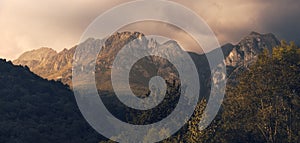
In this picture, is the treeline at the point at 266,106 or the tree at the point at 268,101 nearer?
the treeline at the point at 266,106

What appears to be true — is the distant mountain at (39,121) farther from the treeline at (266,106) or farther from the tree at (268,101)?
the treeline at (266,106)

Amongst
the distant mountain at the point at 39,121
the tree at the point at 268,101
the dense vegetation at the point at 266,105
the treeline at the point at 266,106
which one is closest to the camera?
the treeline at the point at 266,106

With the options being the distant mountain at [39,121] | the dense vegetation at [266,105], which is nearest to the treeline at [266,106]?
the dense vegetation at [266,105]

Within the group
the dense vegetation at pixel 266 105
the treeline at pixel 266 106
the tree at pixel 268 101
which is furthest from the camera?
the tree at pixel 268 101

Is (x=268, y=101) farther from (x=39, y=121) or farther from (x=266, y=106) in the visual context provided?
(x=39, y=121)

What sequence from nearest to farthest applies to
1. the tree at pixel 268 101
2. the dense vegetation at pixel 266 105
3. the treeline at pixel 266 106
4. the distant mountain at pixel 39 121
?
1. the treeline at pixel 266 106
2. the dense vegetation at pixel 266 105
3. the tree at pixel 268 101
4. the distant mountain at pixel 39 121

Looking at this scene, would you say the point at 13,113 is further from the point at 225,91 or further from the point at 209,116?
the point at 209,116

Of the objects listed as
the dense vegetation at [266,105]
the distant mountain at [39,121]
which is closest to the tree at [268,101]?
the dense vegetation at [266,105]

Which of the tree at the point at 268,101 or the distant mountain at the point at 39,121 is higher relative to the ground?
the distant mountain at the point at 39,121

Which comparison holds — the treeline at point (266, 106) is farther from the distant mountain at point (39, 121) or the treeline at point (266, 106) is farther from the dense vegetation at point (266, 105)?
the distant mountain at point (39, 121)

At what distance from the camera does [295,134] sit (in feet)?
263

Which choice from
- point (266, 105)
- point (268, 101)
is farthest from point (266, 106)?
point (268, 101)

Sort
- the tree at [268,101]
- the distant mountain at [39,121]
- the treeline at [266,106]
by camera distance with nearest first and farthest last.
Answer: the treeline at [266,106] < the tree at [268,101] < the distant mountain at [39,121]

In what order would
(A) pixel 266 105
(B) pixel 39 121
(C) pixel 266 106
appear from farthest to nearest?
(B) pixel 39 121
(C) pixel 266 106
(A) pixel 266 105
